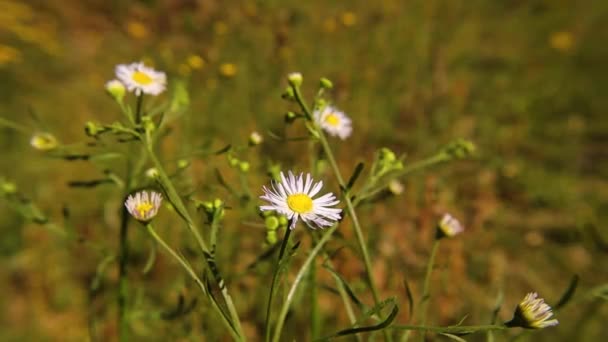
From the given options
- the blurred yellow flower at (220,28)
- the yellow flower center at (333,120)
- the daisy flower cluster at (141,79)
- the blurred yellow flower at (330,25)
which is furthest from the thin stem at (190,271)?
the blurred yellow flower at (330,25)

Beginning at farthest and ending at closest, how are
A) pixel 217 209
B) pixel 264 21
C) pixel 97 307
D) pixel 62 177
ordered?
1. pixel 264 21
2. pixel 62 177
3. pixel 97 307
4. pixel 217 209

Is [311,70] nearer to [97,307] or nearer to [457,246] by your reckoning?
[457,246]

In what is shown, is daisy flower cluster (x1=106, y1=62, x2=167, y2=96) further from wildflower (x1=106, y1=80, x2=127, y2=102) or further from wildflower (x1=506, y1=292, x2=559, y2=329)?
wildflower (x1=506, y1=292, x2=559, y2=329)

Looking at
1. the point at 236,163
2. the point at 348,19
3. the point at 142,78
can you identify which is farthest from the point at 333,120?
the point at 348,19

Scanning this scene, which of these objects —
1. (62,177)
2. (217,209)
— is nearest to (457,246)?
(217,209)

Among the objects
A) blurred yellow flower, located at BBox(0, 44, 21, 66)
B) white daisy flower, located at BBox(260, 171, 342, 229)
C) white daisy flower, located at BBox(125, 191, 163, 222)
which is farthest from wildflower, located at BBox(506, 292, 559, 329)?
blurred yellow flower, located at BBox(0, 44, 21, 66)

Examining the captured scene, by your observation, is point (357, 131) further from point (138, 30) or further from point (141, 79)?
point (141, 79)
